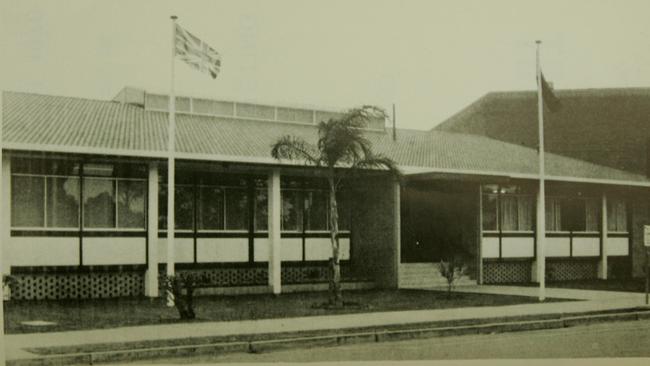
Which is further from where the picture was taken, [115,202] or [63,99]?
[63,99]

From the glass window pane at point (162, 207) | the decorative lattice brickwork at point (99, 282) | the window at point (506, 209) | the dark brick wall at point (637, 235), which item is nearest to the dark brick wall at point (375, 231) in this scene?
the decorative lattice brickwork at point (99, 282)

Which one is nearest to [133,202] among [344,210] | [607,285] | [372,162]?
[372,162]

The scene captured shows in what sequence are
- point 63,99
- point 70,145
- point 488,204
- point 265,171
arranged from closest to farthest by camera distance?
point 70,145
point 265,171
point 63,99
point 488,204

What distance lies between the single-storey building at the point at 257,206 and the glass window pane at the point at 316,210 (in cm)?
4

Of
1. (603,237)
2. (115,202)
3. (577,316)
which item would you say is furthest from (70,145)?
(603,237)

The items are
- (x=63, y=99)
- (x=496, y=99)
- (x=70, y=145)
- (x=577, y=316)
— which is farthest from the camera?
(x=496, y=99)

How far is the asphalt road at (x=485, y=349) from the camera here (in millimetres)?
12367

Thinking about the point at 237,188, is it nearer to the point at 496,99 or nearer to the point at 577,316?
the point at 577,316

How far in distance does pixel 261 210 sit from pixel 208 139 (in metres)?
2.44

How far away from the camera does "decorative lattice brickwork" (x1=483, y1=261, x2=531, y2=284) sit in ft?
93.2

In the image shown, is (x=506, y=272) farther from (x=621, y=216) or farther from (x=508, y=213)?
(x=621, y=216)

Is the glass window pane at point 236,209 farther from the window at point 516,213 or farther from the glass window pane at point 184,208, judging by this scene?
the window at point 516,213

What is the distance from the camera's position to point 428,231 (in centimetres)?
2881

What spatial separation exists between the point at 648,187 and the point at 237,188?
51.9ft
